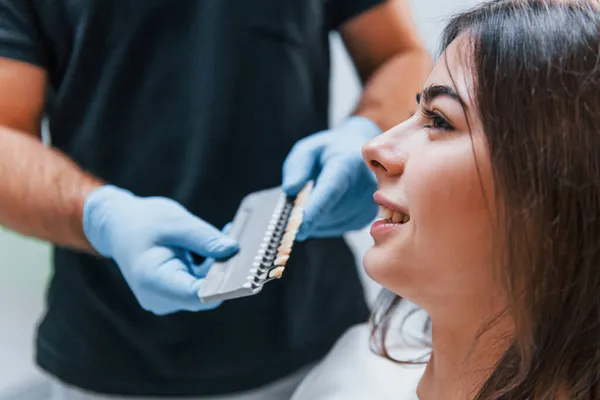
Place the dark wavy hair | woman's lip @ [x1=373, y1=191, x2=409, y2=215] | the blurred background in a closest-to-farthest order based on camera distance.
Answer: the dark wavy hair
woman's lip @ [x1=373, y1=191, x2=409, y2=215]
the blurred background

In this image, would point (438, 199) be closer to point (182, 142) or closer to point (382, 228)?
point (382, 228)

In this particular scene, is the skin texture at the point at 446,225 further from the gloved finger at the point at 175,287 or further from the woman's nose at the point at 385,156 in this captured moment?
the gloved finger at the point at 175,287

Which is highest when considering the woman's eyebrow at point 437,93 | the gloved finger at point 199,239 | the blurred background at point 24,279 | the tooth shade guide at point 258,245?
the woman's eyebrow at point 437,93

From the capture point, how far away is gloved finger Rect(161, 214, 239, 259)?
0.87 meters

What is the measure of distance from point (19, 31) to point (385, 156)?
0.58 metres

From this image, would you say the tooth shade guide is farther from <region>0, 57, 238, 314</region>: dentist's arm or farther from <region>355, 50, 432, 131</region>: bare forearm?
<region>355, 50, 432, 131</region>: bare forearm

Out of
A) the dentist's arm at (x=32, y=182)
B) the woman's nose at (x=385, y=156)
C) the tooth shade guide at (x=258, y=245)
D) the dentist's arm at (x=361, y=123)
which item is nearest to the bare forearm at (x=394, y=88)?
the dentist's arm at (x=361, y=123)

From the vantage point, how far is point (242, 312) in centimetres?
111

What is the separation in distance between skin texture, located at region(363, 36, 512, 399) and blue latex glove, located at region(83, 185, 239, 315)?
224 millimetres

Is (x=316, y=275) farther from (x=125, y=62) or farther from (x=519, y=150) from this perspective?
(x=519, y=150)

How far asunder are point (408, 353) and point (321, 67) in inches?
18.8

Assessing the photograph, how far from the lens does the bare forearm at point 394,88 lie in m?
1.13

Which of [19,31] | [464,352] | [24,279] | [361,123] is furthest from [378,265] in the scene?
[24,279]

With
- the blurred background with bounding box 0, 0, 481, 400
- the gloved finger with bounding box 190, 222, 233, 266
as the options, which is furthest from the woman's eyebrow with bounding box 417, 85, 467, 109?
the blurred background with bounding box 0, 0, 481, 400
